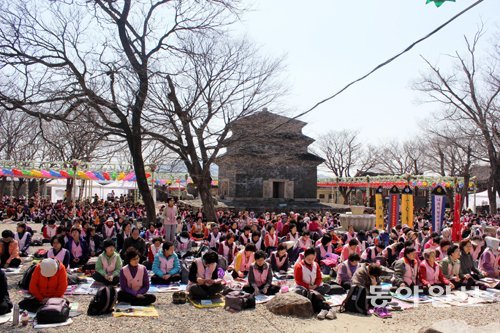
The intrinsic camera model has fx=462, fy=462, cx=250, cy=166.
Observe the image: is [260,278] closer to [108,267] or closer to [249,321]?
[249,321]

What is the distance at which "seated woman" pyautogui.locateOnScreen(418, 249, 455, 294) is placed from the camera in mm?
8562

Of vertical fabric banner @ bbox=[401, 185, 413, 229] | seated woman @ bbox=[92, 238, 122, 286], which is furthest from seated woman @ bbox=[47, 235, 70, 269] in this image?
vertical fabric banner @ bbox=[401, 185, 413, 229]

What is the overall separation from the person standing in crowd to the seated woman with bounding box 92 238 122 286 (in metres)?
5.00

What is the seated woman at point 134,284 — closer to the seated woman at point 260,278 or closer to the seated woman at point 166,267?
the seated woman at point 166,267

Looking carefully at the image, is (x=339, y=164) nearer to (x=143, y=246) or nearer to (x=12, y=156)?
(x=12, y=156)

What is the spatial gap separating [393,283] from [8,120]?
84.6 ft

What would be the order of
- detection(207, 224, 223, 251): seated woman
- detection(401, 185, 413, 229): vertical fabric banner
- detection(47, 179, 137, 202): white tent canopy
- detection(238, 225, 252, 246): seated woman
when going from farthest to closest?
detection(47, 179, 137, 202): white tent canopy
detection(401, 185, 413, 229): vertical fabric banner
detection(238, 225, 252, 246): seated woman
detection(207, 224, 223, 251): seated woman

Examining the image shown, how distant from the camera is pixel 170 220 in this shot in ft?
45.2

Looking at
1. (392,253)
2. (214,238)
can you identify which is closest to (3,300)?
(214,238)

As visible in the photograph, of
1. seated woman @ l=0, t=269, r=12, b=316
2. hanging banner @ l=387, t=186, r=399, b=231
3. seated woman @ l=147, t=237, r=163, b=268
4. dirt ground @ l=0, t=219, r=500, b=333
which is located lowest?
dirt ground @ l=0, t=219, r=500, b=333

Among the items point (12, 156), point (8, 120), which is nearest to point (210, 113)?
point (8, 120)

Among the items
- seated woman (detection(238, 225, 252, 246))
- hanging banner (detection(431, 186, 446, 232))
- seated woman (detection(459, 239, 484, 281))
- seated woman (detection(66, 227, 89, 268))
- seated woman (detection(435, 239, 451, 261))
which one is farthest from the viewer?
hanging banner (detection(431, 186, 446, 232))

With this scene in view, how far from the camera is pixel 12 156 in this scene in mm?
31250

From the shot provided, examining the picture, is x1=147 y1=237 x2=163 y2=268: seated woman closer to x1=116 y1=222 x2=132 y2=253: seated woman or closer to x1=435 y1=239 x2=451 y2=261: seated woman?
x1=116 y1=222 x2=132 y2=253: seated woman
